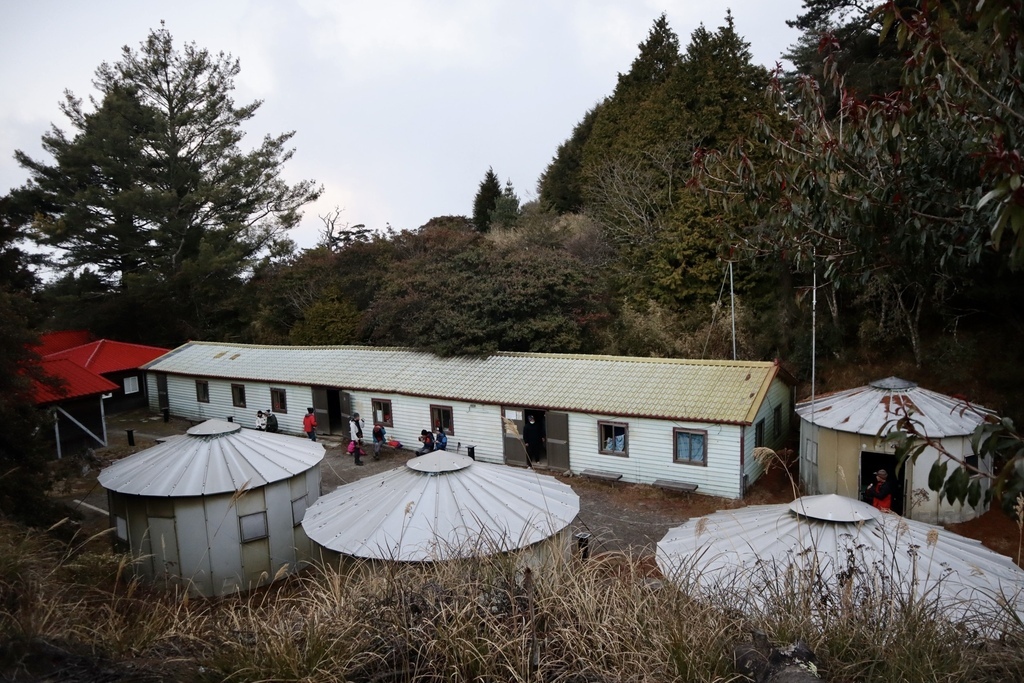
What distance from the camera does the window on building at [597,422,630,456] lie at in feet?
56.8

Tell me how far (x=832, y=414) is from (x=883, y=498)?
11.7ft

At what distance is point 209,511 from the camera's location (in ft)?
41.1

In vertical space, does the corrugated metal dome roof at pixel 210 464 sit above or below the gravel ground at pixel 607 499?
above

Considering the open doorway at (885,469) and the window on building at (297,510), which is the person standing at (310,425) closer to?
the window on building at (297,510)

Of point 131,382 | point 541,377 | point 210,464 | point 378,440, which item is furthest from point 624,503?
point 131,382

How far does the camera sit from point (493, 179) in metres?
44.9

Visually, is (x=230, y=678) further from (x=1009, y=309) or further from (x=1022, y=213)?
(x=1009, y=309)

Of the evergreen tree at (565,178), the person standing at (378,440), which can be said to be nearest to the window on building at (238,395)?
the person standing at (378,440)

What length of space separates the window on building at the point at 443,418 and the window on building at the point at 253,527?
794 cm

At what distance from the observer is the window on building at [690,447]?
639 inches

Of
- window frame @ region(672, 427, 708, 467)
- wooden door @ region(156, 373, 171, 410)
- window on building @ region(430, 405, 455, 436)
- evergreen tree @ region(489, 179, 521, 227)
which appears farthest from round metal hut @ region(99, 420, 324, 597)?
evergreen tree @ region(489, 179, 521, 227)

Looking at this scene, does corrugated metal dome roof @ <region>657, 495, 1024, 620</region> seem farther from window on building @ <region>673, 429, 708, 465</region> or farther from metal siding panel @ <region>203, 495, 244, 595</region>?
metal siding panel @ <region>203, 495, 244, 595</region>

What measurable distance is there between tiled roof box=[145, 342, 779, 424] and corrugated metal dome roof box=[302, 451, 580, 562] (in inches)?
242

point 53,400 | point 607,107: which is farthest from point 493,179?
point 53,400
